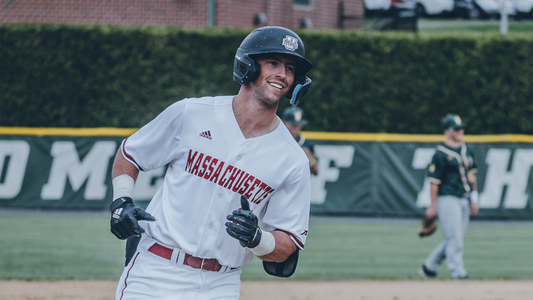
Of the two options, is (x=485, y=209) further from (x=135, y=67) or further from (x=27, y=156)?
(x=27, y=156)

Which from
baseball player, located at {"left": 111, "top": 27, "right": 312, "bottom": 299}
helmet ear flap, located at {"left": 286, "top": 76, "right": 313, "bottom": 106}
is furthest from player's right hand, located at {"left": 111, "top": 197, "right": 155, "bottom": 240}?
helmet ear flap, located at {"left": 286, "top": 76, "right": 313, "bottom": 106}

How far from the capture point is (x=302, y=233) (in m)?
3.30

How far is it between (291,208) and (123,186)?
0.87 meters

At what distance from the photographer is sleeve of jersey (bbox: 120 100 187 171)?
3.23m

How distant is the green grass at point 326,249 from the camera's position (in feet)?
26.7

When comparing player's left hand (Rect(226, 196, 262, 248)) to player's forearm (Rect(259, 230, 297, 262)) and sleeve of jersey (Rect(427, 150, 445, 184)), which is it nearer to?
player's forearm (Rect(259, 230, 297, 262))

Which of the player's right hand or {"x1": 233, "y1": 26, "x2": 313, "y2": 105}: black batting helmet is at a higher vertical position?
{"x1": 233, "y1": 26, "x2": 313, "y2": 105}: black batting helmet

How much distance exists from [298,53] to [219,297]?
4.32ft

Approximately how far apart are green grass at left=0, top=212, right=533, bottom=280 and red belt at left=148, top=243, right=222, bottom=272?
4.75 meters

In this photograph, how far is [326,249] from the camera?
9.84m

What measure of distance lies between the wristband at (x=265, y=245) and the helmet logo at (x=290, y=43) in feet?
3.08

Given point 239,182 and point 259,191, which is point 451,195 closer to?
point 259,191

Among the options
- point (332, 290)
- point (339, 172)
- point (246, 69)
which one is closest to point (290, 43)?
point (246, 69)

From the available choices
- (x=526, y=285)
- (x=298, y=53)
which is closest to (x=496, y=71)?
(x=526, y=285)
